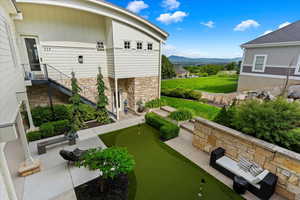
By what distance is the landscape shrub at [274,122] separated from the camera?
4.32 meters

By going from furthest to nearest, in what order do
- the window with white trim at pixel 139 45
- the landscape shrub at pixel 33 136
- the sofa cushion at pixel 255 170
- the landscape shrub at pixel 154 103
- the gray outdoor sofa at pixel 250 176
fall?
1. the landscape shrub at pixel 154 103
2. the window with white trim at pixel 139 45
3. the landscape shrub at pixel 33 136
4. the sofa cushion at pixel 255 170
5. the gray outdoor sofa at pixel 250 176

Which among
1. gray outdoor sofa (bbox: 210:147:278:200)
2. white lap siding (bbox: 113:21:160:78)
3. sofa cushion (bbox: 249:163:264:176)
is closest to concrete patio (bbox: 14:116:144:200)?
gray outdoor sofa (bbox: 210:147:278:200)

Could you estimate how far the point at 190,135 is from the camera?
764 centimetres

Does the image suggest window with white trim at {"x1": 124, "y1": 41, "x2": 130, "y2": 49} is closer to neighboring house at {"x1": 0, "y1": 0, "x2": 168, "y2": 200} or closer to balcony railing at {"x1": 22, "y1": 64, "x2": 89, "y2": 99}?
neighboring house at {"x1": 0, "y1": 0, "x2": 168, "y2": 200}

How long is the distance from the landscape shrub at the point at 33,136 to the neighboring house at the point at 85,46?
8.81ft

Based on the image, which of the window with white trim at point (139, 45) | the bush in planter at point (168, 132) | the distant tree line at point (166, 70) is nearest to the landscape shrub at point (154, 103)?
the bush in planter at point (168, 132)

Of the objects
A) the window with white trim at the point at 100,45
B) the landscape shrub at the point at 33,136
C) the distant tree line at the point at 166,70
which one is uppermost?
the window with white trim at the point at 100,45

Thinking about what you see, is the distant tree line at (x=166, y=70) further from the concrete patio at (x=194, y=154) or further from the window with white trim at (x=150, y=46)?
the concrete patio at (x=194, y=154)

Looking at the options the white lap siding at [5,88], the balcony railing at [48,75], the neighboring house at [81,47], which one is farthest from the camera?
the balcony railing at [48,75]

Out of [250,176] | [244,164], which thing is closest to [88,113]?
[244,164]

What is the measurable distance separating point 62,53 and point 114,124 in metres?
5.82

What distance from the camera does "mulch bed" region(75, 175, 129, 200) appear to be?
3978 mm

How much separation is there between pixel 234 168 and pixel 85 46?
35.6 feet

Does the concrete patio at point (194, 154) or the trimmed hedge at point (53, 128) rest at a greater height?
the trimmed hedge at point (53, 128)
